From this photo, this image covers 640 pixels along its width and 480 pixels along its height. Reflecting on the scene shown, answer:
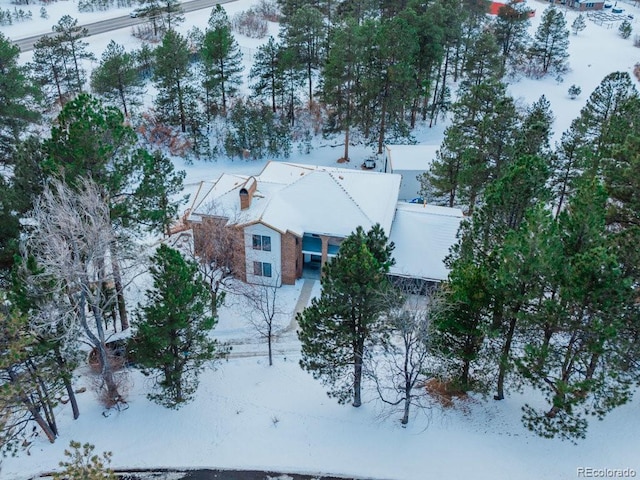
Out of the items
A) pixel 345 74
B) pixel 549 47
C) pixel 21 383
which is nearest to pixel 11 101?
pixel 21 383

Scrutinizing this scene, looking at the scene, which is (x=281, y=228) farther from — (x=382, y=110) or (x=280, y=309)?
(x=382, y=110)

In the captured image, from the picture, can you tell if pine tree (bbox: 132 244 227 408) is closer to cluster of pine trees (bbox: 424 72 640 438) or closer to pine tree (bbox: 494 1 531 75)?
cluster of pine trees (bbox: 424 72 640 438)

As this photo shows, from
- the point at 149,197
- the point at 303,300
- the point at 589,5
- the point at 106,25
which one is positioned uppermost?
the point at 589,5

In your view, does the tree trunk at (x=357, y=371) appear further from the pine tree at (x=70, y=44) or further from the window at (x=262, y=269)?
the pine tree at (x=70, y=44)

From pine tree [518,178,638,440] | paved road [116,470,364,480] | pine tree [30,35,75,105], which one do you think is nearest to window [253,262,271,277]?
paved road [116,470,364,480]

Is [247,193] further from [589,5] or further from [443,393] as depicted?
[589,5]

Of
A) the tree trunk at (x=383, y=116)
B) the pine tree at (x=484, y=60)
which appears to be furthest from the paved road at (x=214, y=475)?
the pine tree at (x=484, y=60)

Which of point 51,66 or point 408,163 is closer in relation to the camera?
point 408,163
